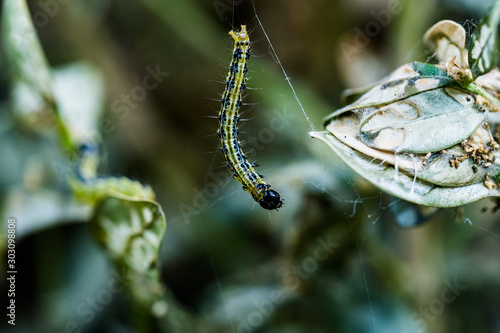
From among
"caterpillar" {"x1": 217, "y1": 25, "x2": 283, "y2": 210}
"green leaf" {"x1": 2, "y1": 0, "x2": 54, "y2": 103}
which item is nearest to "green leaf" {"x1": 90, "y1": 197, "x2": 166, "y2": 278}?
"caterpillar" {"x1": 217, "y1": 25, "x2": 283, "y2": 210}

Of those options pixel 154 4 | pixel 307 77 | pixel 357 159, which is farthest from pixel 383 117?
pixel 154 4

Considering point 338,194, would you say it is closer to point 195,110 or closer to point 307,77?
point 307,77

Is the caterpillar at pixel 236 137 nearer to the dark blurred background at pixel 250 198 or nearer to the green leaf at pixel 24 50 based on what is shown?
the dark blurred background at pixel 250 198

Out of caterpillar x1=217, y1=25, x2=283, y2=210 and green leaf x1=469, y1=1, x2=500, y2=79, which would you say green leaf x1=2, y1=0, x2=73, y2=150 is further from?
green leaf x1=469, y1=1, x2=500, y2=79

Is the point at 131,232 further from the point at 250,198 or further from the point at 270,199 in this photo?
the point at 250,198

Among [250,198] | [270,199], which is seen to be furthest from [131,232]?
[250,198]
